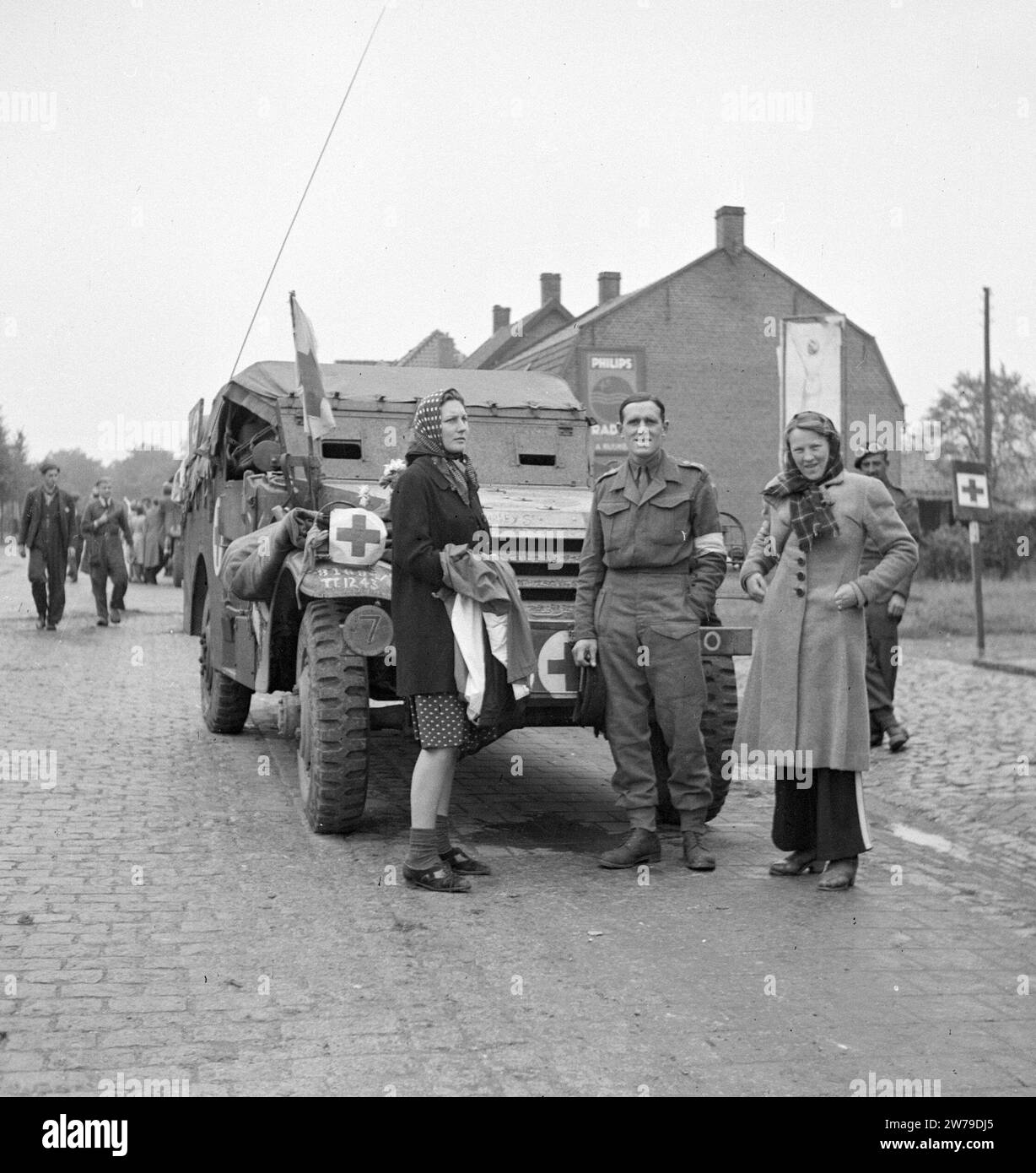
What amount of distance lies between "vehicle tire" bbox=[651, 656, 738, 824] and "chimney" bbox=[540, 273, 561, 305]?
59.0 meters

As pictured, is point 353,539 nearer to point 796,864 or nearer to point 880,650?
point 796,864

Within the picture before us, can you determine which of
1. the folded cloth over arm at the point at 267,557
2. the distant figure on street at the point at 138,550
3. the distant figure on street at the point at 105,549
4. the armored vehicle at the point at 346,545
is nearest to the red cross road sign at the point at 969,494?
the armored vehicle at the point at 346,545

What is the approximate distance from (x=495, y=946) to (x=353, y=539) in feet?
6.73

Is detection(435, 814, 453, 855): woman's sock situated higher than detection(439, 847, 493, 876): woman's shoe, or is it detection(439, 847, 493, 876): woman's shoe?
detection(435, 814, 453, 855): woman's sock

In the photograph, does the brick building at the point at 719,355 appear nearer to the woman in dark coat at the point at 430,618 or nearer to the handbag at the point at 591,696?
the handbag at the point at 591,696

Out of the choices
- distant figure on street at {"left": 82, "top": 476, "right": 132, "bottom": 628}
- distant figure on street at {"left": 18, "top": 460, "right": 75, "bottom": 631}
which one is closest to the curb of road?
distant figure on street at {"left": 82, "top": 476, "right": 132, "bottom": 628}

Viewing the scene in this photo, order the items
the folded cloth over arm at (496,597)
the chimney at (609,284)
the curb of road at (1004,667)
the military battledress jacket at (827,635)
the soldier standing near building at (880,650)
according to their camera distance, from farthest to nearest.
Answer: the chimney at (609,284)
the curb of road at (1004,667)
the soldier standing near building at (880,650)
the military battledress jacket at (827,635)
the folded cloth over arm at (496,597)

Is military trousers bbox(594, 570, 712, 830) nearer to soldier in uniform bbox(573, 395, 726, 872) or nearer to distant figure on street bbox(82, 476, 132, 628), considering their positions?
soldier in uniform bbox(573, 395, 726, 872)

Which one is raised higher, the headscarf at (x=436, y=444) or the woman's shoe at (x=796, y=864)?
the headscarf at (x=436, y=444)

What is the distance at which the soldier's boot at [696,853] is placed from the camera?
6137 mm

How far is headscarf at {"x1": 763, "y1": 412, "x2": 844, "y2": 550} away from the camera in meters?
5.80

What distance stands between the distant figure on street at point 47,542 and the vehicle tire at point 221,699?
339 inches

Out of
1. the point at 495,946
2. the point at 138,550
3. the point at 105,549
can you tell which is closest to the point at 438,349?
the point at 138,550
